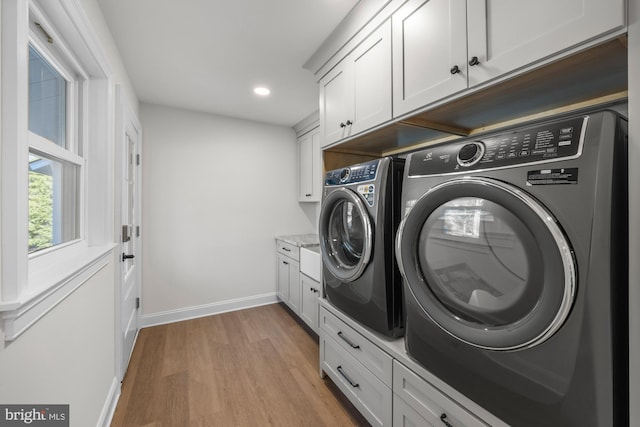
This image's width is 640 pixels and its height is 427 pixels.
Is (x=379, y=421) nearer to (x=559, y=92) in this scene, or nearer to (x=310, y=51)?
(x=559, y=92)

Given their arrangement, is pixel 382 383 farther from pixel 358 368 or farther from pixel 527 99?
pixel 527 99

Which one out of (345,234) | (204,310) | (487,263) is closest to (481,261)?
(487,263)

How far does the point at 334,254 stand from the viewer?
1.69 meters

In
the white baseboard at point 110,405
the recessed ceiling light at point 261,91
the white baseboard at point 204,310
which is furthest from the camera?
the white baseboard at point 204,310

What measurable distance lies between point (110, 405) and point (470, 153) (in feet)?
7.77

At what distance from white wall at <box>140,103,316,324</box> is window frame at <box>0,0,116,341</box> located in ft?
4.16

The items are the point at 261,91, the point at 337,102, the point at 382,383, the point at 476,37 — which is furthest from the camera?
the point at 261,91

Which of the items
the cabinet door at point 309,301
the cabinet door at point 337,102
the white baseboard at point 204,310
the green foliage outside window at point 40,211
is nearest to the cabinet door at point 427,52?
the cabinet door at point 337,102

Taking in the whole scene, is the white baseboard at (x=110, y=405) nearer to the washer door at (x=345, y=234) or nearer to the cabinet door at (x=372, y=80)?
the washer door at (x=345, y=234)

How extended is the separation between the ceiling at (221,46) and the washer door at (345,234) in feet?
3.53

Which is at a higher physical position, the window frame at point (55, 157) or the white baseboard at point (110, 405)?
the window frame at point (55, 157)

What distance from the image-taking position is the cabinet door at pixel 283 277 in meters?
3.12

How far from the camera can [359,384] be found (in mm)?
1492

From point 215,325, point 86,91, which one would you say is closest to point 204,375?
point 215,325
